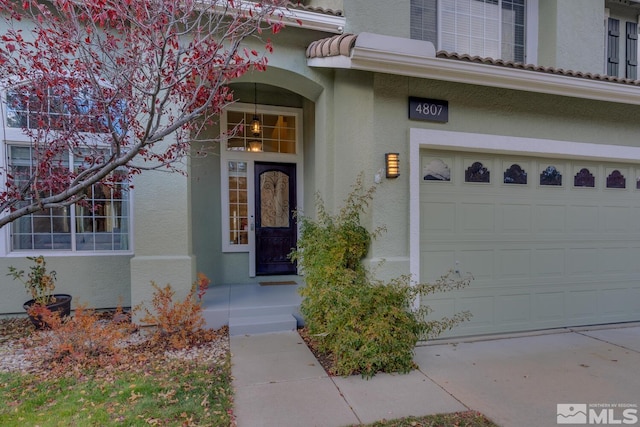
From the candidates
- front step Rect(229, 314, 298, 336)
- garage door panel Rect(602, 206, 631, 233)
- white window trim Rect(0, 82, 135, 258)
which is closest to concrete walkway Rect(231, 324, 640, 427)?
front step Rect(229, 314, 298, 336)

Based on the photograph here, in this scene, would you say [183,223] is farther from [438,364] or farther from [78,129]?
[438,364]

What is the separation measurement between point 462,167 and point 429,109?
1.00 m

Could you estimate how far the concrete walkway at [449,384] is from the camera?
3.19 m

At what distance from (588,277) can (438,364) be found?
3.46m

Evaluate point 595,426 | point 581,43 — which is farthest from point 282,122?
point 595,426

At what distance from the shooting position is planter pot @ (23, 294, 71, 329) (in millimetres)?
4892

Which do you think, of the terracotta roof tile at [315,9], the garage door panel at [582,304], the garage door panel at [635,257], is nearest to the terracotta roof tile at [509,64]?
the terracotta roof tile at [315,9]

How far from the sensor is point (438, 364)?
424 cm

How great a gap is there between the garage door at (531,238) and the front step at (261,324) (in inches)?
80.0

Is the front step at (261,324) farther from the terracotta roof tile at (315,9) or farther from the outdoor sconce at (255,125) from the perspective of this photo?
the terracotta roof tile at (315,9)

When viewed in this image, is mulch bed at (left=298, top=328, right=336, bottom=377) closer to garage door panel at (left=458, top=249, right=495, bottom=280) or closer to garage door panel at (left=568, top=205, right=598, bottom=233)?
garage door panel at (left=458, top=249, right=495, bottom=280)

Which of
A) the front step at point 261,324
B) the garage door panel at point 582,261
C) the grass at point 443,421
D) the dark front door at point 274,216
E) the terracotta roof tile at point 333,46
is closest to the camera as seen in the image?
the grass at point 443,421

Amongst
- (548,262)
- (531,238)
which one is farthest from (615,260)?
(531,238)
